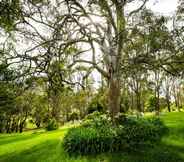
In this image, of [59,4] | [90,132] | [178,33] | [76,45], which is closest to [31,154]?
[90,132]

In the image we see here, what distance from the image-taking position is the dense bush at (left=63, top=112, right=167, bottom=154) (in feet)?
55.3

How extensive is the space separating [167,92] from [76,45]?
5015cm

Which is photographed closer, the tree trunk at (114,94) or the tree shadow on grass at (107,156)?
the tree shadow on grass at (107,156)

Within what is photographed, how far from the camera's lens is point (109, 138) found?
16.9 meters

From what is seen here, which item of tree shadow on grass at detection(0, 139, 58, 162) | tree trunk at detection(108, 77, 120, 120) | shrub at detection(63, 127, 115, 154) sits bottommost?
tree shadow on grass at detection(0, 139, 58, 162)

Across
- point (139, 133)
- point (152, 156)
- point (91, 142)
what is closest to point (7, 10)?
point (91, 142)

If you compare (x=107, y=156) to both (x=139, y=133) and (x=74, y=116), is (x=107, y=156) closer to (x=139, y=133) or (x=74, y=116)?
(x=139, y=133)

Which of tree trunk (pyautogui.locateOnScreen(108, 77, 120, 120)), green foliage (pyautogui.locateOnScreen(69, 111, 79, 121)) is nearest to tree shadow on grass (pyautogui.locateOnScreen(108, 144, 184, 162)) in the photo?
tree trunk (pyautogui.locateOnScreen(108, 77, 120, 120))

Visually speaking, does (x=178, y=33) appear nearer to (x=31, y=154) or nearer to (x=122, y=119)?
(x=122, y=119)

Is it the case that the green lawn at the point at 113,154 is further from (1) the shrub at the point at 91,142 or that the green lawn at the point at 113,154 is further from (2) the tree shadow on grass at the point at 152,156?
(1) the shrub at the point at 91,142

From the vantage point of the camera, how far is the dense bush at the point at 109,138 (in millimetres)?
16859

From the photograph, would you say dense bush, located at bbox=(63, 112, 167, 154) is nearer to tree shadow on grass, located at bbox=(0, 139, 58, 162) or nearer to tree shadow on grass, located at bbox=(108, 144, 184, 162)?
tree shadow on grass, located at bbox=(108, 144, 184, 162)

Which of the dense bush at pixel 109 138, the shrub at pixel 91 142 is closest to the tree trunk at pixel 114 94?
the dense bush at pixel 109 138

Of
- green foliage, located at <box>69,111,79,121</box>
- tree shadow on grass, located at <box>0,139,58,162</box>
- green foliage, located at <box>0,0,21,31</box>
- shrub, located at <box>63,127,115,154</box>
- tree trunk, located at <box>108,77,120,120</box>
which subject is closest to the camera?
green foliage, located at <box>0,0,21,31</box>
